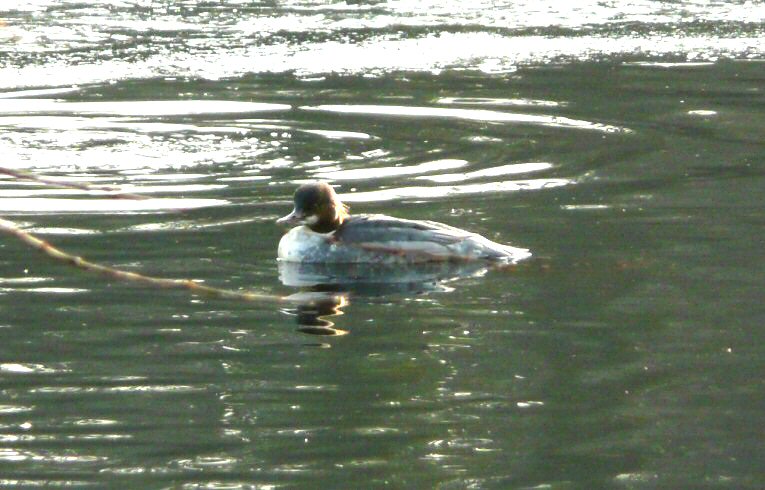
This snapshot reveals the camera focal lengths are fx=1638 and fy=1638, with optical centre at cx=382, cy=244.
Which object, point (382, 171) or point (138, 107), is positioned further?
point (138, 107)

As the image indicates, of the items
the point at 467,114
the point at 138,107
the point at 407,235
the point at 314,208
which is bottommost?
the point at 467,114

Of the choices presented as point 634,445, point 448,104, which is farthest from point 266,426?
point 448,104

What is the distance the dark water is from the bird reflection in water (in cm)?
4

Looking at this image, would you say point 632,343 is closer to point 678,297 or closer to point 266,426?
point 678,297

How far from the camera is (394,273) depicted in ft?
27.6

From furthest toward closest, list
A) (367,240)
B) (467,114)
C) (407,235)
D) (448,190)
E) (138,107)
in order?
(138,107) < (467,114) < (448,190) < (367,240) < (407,235)

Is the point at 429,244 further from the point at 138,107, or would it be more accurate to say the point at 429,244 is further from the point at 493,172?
the point at 138,107

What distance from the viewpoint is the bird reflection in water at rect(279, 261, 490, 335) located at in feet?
24.9

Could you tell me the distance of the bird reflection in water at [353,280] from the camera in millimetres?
7598

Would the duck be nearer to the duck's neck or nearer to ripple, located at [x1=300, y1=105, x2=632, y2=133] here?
the duck's neck

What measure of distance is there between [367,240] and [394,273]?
0.79 feet

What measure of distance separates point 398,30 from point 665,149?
5.91m

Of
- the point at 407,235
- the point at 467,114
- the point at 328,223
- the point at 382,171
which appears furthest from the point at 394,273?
the point at 467,114

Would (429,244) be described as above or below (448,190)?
above
